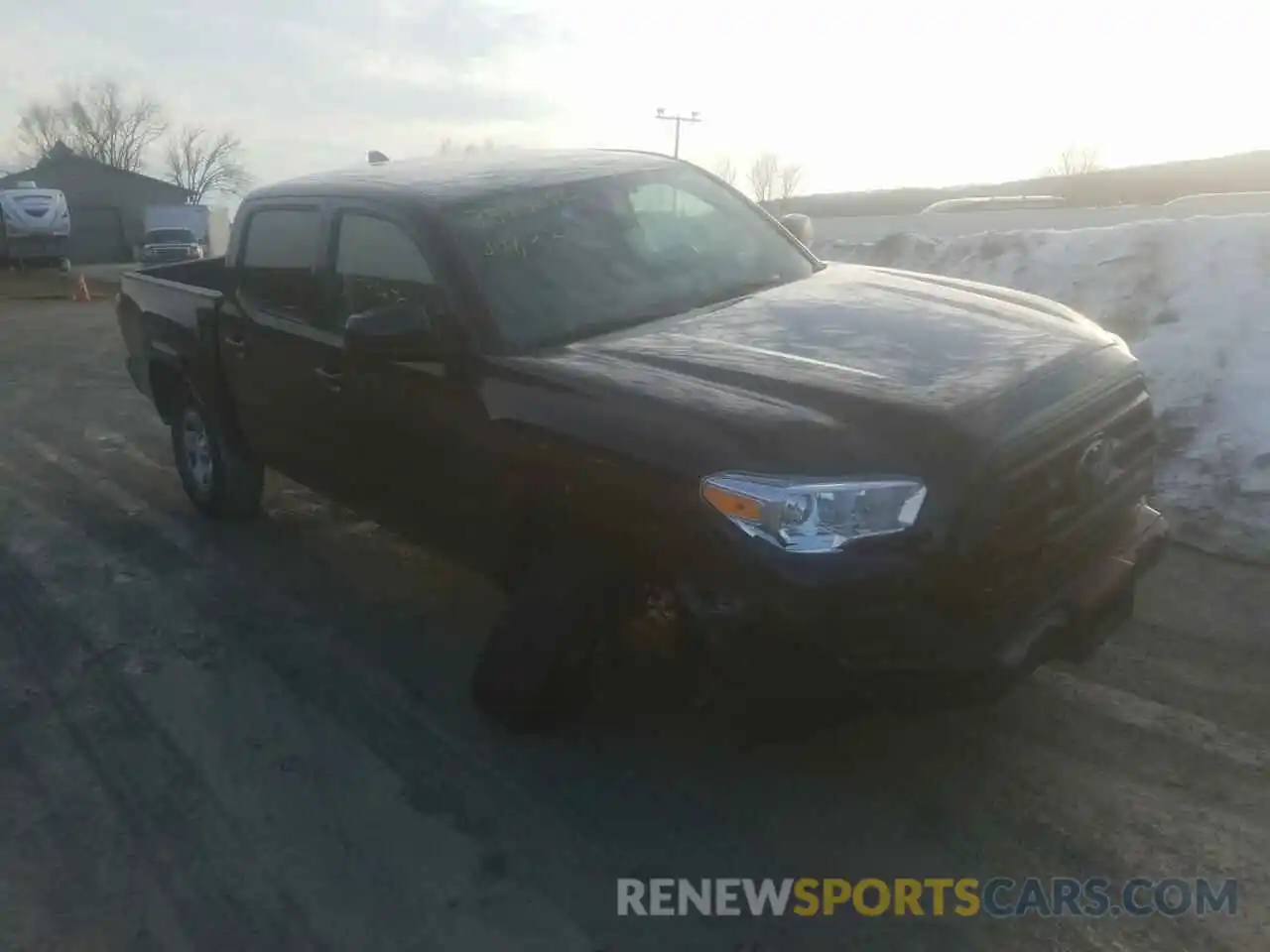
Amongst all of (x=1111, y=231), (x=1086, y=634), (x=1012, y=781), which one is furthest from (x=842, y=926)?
(x=1111, y=231)

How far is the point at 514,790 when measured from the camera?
3.60m

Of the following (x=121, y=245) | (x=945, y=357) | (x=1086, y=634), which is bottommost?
(x=121, y=245)

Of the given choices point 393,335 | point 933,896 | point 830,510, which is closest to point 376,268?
point 393,335

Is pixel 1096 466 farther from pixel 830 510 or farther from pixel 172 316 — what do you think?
pixel 172 316

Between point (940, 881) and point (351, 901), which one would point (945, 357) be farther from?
point (351, 901)

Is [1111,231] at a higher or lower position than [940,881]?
higher

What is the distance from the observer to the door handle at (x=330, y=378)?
468 centimetres

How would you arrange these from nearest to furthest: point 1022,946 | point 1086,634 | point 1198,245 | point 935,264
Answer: point 1022,946
point 1086,634
point 1198,245
point 935,264

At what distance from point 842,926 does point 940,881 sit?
328mm

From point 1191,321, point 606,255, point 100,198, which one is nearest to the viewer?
point 606,255

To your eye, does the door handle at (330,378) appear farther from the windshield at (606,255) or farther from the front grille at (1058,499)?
the front grille at (1058,499)

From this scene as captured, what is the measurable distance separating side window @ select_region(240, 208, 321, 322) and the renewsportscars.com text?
2995 mm

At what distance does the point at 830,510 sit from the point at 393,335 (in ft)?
5.73

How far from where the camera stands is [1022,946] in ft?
9.21
